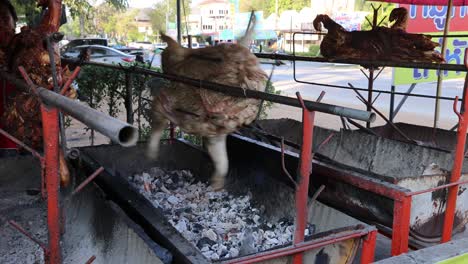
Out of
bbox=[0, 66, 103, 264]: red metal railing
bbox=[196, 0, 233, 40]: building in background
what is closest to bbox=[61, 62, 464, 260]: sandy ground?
bbox=[196, 0, 233, 40]: building in background

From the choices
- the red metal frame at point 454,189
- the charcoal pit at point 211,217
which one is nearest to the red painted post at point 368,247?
the charcoal pit at point 211,217

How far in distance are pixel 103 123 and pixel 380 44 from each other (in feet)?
11.0

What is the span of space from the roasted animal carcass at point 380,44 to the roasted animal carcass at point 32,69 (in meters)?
2.55

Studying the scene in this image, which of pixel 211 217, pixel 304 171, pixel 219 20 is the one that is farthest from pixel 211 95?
pixel 219 20

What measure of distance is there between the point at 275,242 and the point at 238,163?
3.61ft

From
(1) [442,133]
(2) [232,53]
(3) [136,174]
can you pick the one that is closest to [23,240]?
(3) [136,174]

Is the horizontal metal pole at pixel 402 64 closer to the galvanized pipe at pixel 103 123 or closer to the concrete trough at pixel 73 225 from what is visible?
the concrete trough at pixel 73 225

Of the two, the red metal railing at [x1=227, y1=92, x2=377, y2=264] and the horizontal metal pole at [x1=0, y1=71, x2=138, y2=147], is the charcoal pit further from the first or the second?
the horizontal metal pole at [x1=0, y1=71, x2=138, y2=147]

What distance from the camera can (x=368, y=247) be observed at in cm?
232

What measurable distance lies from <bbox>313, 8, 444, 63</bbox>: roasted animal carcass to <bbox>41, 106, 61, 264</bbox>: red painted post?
2.95 m

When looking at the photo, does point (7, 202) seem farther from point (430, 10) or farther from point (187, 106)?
point (430, 10)

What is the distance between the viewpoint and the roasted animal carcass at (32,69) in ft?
9.41

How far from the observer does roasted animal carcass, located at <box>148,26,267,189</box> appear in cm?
237

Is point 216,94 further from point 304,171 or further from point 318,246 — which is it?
point 318,246
